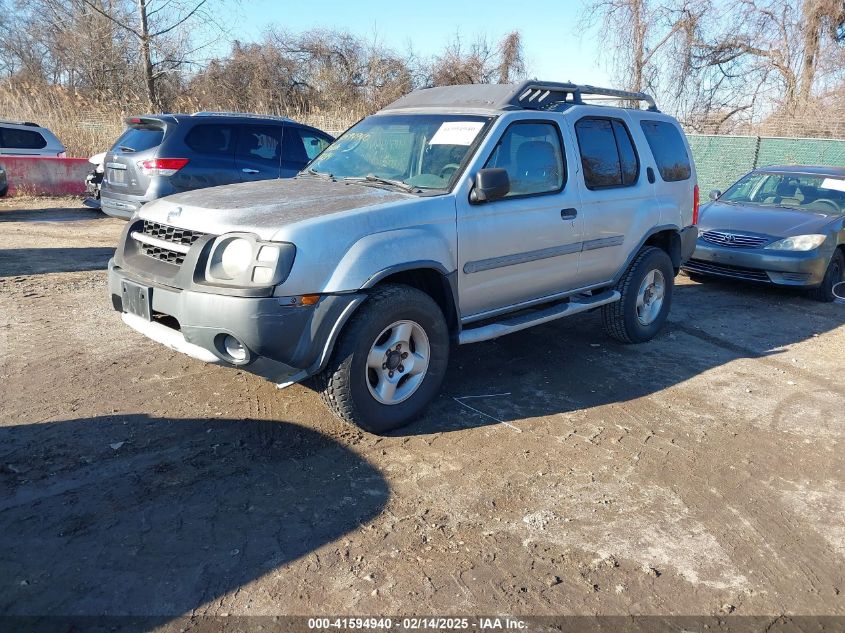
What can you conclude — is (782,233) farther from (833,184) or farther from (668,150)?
(668,150)

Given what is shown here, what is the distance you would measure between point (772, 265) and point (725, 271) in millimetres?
588

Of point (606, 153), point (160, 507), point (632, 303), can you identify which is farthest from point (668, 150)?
point (160, 507)

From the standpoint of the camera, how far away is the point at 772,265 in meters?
7.89

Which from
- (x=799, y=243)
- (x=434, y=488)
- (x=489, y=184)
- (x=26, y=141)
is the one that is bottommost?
(x=434, y=488)

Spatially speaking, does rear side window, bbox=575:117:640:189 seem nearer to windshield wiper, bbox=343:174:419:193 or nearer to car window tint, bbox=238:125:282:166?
windshield wiper, bbox=343:174:419:193

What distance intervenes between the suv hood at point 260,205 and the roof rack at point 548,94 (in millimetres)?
1387

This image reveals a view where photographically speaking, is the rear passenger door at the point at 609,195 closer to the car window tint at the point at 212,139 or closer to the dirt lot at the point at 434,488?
the dirt lot at the point at 434,488

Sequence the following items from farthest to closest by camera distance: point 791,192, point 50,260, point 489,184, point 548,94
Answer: point 791,192, point 50,260, point 548,94, point 489,184

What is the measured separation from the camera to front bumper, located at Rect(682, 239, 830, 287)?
7824mm

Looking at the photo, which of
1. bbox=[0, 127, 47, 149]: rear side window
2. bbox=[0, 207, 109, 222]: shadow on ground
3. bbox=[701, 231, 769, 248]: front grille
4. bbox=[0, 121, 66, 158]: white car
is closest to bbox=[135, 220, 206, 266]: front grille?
bbox=[701, 231, 769, 248]: front grille

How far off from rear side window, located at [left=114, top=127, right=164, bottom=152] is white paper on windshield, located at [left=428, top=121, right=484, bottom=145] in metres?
5.59

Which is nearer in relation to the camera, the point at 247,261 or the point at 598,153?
the point at 247,261

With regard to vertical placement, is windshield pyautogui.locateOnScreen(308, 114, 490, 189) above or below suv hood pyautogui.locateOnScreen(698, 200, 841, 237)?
above

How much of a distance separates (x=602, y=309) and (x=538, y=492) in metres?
2.76
